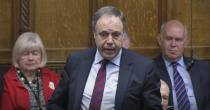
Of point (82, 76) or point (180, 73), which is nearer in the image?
point (82, 76)

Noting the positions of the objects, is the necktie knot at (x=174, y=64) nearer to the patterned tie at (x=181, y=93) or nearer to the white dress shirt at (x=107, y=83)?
the patterned tie at (x=181, y=93)

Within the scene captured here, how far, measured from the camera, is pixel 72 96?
2.59 meters

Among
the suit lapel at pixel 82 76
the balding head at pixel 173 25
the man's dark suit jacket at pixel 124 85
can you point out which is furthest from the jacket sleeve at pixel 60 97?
the balding head at pixel 173 25

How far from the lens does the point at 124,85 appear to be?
99.3 inches

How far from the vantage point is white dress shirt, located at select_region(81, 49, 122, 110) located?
99.2 inches

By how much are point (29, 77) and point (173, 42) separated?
4.63 feet

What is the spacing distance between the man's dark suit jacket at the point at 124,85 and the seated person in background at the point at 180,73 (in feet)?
3.32

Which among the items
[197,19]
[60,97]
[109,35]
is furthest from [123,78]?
[197,19]

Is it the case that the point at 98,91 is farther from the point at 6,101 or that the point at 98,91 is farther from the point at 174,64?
the point at 174,64

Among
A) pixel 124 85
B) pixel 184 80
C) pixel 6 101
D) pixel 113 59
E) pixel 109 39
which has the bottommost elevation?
pixel 6 101

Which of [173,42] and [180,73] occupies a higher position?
[173,42]

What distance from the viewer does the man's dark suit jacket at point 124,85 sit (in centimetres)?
252

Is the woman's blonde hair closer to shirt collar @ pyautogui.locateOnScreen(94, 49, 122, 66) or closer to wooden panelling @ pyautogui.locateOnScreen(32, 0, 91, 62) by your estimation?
wooden panelling @ pyautogui.locateOnScreen(32, 0, 91, 62)

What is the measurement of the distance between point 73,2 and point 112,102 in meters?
1.83
